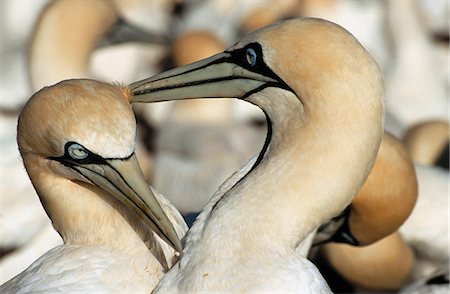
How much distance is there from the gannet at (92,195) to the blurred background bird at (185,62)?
232 cm

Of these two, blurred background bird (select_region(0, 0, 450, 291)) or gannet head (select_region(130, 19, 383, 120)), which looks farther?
blurred background bird (select_region(0, 0, 450, 291))

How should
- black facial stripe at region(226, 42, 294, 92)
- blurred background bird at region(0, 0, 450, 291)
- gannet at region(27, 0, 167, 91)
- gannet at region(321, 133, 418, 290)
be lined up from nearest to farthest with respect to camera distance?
black facial stripe at region(226, 42, 294, 92), gannet at region(321, 133, 418, 290), blurred background bird at region(0, 0, 450, 291), gannet at region(27, 0, 167, 91)

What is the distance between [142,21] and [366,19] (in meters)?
1.55

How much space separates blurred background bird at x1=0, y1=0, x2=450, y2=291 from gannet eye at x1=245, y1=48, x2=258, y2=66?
2.52m

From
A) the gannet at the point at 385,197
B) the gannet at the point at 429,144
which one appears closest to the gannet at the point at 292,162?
the gannet at the point at 385,197

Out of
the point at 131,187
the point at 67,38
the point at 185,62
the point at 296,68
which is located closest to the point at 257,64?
the point at 296,68

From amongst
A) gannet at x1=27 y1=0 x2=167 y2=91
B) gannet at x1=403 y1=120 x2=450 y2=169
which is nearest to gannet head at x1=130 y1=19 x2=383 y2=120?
gannet at x1=27 y1=0 x2=167 y2=91

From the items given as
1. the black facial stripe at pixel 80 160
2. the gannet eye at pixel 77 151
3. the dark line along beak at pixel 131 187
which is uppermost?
the gannet eye at pixel 77 151

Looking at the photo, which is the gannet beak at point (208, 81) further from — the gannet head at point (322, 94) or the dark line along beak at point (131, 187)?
the dark line along beak at point (131, 187)

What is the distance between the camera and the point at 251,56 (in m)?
4.76

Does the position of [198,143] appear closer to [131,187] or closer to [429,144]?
[429,144]

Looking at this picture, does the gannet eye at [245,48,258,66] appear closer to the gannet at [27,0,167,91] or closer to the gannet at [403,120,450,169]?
the gannet at [27,0,167,91]

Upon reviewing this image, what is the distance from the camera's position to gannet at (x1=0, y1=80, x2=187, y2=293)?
4469 millimetres

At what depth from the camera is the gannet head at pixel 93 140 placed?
4.44 metres
